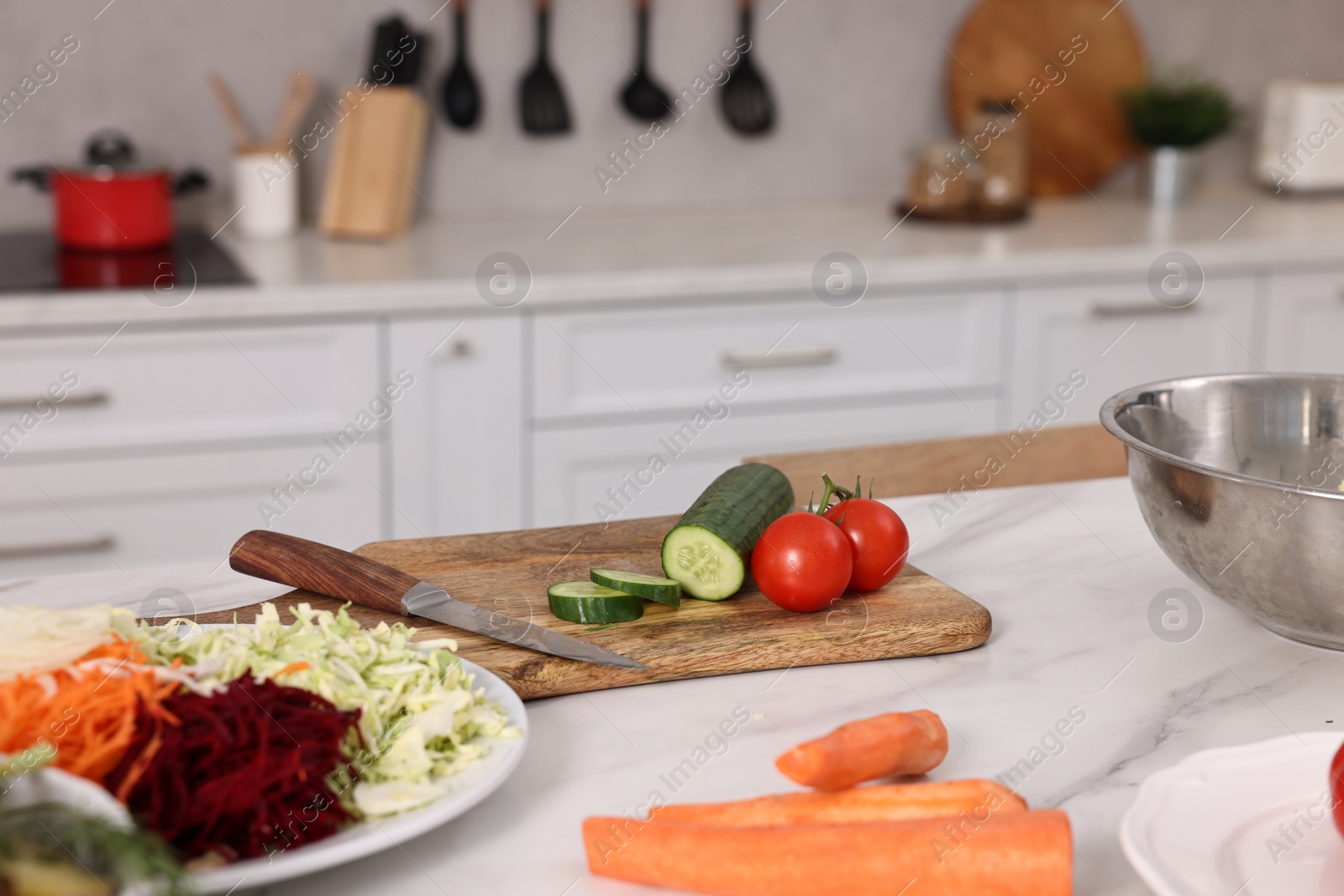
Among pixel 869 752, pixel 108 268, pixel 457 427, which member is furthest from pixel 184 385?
pixel 869 752

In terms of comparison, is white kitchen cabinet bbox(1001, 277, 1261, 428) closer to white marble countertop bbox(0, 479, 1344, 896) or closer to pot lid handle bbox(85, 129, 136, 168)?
white marble countertop bbox(0, 479, 1344, 896)

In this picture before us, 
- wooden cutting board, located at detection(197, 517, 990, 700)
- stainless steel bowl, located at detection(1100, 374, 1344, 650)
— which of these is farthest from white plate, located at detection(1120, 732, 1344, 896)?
wooden cutting board, located at detection(197, 517, 990, 700)

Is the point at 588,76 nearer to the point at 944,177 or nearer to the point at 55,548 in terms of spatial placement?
the point at 944,177

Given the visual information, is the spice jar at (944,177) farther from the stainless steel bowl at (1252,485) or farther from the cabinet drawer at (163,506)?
the stainless steel bowl at (1252,485)

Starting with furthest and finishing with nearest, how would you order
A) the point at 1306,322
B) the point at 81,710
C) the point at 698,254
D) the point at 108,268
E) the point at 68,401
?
Result: the point at 1306,322 → the point at 698,254 → the point at 108,268 → the point at 68,401 → the point at 81,710

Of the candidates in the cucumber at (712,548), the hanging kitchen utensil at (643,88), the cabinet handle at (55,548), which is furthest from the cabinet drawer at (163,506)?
the cucumber at (712,548)

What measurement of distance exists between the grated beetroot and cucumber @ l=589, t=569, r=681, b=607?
0.32m

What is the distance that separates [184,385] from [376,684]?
1.39 meters

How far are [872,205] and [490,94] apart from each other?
0.90m

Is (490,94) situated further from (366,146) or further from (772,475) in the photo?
(772,475)

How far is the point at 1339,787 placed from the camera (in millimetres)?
645

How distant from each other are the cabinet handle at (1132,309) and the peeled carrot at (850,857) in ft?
6.46

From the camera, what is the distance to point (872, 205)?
9.85ft

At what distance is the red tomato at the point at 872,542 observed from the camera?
1024mm
